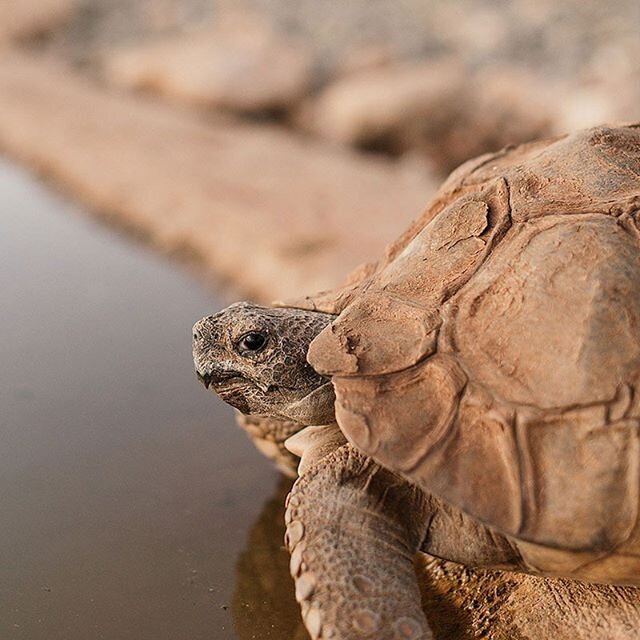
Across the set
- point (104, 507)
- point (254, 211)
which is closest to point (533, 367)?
point (104, 507)

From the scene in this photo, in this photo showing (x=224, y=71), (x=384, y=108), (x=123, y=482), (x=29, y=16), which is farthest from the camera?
(x=29, y=16)

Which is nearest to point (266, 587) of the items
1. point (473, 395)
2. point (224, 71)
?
point (473, 395)

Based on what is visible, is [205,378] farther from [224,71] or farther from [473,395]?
[224,71]

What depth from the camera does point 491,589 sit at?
2408mm

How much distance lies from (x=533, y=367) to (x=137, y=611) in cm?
125

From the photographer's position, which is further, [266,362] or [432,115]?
[432,115]

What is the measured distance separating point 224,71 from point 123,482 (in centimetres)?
639

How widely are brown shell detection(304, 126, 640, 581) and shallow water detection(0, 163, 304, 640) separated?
2.59 feet

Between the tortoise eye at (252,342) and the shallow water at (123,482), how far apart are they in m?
0.74

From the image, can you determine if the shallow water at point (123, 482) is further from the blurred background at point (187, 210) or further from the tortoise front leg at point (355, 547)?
the tortoise front leg at point (355, 547)

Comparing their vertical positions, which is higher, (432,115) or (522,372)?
(432,115)

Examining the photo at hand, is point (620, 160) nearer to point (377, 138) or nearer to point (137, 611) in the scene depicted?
point (137, 611)

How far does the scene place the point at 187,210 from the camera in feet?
17.9

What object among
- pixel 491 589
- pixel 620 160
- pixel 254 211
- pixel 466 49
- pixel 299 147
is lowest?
pixel 491 589
